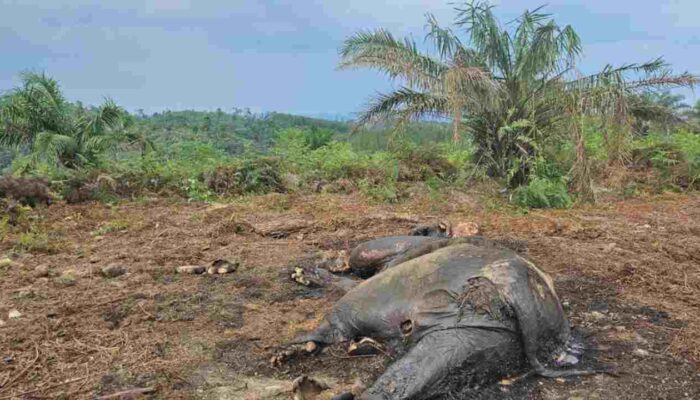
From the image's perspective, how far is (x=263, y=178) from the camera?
9.03 metres

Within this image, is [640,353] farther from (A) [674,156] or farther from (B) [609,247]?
(A) [674,156]

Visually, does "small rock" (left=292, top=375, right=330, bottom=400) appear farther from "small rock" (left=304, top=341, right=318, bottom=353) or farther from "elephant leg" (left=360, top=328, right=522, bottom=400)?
"small rock" (left=304, top=341, right=318, bottom=353)

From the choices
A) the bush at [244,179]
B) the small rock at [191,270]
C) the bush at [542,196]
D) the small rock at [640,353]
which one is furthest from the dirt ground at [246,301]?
the bush at [244,179]

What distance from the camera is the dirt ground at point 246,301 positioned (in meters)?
2.62

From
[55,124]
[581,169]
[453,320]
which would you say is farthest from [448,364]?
[55,124]

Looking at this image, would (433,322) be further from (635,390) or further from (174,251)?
(174,251)

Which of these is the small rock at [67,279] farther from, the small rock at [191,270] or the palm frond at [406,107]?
the palm frond at [406,107]

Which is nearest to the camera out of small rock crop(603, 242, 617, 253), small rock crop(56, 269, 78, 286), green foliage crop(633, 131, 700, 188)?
small rock crop(56, 269, 78, 286)

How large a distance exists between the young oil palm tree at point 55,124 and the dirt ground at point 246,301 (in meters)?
4.68

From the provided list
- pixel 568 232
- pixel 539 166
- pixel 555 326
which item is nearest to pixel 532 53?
pixel 539 166

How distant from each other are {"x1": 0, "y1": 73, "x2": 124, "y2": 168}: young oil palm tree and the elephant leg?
9.77 meters

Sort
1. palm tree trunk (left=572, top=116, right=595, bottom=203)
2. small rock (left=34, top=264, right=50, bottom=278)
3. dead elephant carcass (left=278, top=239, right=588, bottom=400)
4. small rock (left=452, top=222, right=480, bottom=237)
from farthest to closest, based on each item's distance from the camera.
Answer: palm tree trunk (left=572, top=116, right=595, bottom=203)
small rock (left=452, top=222, right=480, bottom=237)
small rock (left=34, top=264, right=50, bottom=278)
dead elephant carcass (left=278, top=239, right=588, bottom=400)

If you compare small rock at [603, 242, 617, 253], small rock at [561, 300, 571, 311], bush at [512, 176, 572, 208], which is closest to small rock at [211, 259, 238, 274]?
small rock at [561, 300, 571, 311]

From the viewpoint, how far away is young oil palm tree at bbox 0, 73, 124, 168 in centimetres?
1095
